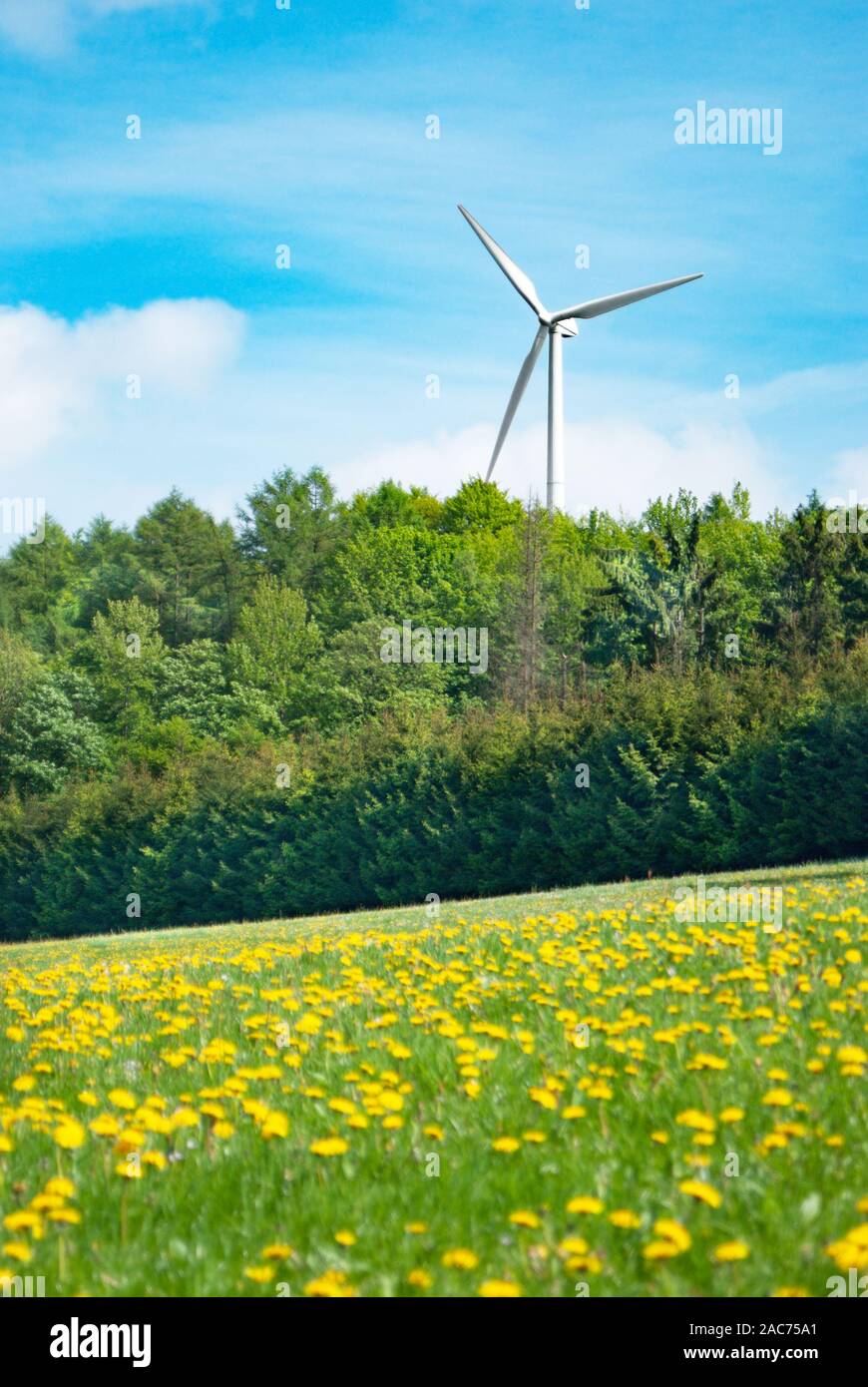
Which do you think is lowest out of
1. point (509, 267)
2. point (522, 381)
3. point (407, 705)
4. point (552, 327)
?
point (407, 705)

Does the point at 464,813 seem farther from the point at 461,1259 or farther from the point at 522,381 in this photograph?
the point at 461,1259

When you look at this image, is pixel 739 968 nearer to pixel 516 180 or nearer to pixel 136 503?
pixel 516 180

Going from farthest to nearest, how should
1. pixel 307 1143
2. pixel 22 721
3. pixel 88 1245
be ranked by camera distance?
pixel 22 721
pixel 307 1143
pixel 88 1245

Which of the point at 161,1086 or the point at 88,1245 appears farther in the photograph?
the point at 161,1086

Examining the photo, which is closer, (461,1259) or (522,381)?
(461,1259)

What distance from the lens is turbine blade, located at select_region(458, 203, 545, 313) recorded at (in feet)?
138

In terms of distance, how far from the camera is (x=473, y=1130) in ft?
17.6

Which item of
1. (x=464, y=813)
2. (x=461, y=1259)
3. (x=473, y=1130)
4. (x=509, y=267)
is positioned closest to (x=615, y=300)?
(x=509, y=267)

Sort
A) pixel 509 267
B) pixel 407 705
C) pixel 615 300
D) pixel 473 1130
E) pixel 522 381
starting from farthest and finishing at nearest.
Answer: pixel 407 705, pixel 615 300, pixel 509 267, pixel 522 381, pixel 473 1130

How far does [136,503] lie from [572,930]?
248 ft

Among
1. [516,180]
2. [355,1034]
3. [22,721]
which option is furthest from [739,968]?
[22,721]

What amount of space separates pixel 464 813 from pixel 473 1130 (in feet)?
87.4

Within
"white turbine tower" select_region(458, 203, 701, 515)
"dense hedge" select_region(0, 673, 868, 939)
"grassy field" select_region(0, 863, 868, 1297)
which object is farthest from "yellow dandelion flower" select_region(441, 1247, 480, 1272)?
"white turbine tower" select_region(458, 203, 701, 515)
